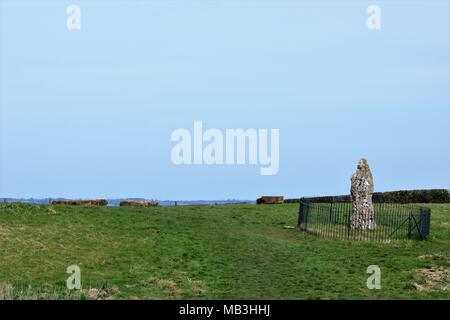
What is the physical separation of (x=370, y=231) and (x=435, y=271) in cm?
913

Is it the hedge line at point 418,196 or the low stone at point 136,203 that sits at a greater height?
the hedge line at point 418,196

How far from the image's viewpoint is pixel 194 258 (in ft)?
92.5

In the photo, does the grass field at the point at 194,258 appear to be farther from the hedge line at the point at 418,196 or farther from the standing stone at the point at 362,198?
the hedge line at the point at 418,196

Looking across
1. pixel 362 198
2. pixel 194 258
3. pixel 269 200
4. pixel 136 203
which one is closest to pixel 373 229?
pixel 362 198

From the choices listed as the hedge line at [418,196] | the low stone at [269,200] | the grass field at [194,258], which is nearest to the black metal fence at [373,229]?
the grass field at [194,258]

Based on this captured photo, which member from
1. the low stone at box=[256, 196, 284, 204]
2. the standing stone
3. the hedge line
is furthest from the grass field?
the hedge line

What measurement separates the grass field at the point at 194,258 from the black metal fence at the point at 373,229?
2.87 ft

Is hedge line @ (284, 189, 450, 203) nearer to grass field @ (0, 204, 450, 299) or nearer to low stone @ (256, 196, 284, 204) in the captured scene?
low stone @ (256, 196, 284, 204)

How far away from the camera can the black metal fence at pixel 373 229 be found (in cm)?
3456

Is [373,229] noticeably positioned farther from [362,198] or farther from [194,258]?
[194,258]
